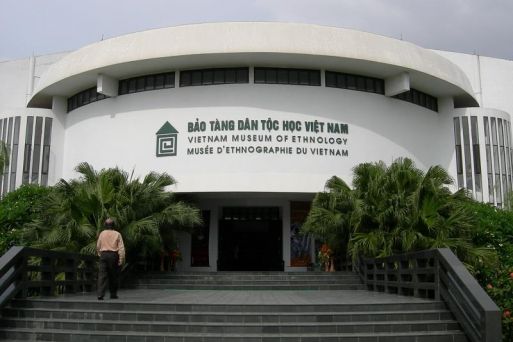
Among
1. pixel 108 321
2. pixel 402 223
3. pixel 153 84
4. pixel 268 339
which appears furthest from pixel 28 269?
pixel 153 84

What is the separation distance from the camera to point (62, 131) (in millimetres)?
22359

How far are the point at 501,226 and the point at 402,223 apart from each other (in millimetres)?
4633

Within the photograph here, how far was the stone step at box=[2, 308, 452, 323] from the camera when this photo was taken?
8.40m

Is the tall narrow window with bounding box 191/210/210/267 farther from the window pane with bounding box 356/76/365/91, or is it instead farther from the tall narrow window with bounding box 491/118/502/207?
the tall narrow window with bounding box 491/118/502/207

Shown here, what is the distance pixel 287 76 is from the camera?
63.2ft

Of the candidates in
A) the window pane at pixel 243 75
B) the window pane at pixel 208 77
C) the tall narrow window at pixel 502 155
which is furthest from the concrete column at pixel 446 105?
the window pane at pixel 208 77

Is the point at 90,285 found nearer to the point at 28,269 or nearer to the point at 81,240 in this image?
the point at 81,240

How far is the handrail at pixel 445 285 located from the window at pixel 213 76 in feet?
28.7

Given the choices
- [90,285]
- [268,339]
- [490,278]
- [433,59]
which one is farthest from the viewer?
[433,59]

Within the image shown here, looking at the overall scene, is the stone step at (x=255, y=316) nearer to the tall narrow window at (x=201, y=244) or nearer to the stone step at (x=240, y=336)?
the stone step at (x=240, y=336)

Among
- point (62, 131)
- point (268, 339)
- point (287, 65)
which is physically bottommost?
point (268, 339)

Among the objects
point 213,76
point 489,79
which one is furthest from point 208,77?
point 489,79

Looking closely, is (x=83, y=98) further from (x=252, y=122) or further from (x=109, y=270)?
(x=109, y=270)

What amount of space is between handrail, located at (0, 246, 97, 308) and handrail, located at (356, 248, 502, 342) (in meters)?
6.75
